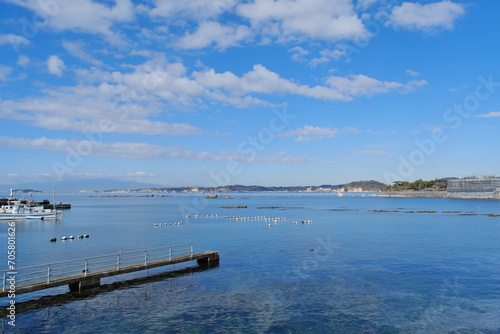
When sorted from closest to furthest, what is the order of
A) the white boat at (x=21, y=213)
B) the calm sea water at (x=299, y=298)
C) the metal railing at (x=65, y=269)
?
1. the calm sea water at (x=299, y=298)
2. the metal railing at (x=65, y=269)
3. the white boat at (x=21, y=213)

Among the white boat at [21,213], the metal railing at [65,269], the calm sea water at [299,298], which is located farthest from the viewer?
the white boat at [21,213]

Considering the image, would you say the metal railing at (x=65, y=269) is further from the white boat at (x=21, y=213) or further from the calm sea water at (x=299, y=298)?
the white boat at (x=21, y=213)

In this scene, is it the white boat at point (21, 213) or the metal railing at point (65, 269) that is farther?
the white boat at point (21, 213)

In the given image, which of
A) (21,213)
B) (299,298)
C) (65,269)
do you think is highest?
(21,213)

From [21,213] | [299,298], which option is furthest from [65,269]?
[21,213]

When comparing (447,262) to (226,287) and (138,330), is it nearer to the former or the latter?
(226,287)

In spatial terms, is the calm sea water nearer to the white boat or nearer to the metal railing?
the metal railing

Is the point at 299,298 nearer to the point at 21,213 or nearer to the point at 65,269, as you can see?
the point at 65,269

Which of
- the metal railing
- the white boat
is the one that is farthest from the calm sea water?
the white boat

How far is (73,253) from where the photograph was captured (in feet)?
148

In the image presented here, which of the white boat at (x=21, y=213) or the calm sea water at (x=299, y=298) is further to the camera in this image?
the white boat at (x=21, y=213)

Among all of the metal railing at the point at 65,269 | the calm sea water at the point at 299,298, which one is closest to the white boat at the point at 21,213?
the calm sea water at the point at 299,298

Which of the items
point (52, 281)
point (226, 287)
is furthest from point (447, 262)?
point (52, 281)

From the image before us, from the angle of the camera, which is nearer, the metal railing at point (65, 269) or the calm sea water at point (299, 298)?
the calm sea water at point (299, 298)
